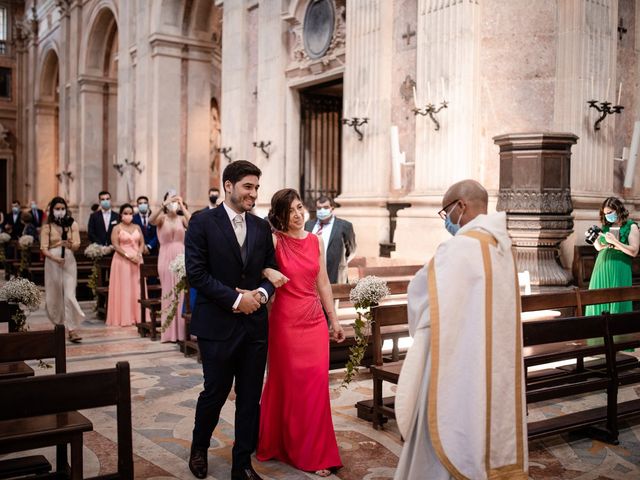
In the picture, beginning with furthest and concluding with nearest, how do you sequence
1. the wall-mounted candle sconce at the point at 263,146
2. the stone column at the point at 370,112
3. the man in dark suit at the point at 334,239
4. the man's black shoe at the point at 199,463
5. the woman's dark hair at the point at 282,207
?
the wall-mounted candle sconce at the point at 263,146
the stone column at the point at 370,112
the man in dark suit at the point at 334,239
the woman's dark hair at the point at 282,207
the man's black shoe at the point at 199,463

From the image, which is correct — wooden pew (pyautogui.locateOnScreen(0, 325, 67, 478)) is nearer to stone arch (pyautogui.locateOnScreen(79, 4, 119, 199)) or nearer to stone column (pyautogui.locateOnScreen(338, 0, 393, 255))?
stone column (pyautogui.locateOnScreen(338, 0, 393, 255))

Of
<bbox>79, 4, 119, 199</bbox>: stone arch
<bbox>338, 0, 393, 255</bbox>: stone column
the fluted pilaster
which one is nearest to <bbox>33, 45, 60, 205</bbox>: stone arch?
<bbox>79, 4, 119, 199</bbox>: stone arch

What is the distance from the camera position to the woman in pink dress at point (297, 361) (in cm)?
414

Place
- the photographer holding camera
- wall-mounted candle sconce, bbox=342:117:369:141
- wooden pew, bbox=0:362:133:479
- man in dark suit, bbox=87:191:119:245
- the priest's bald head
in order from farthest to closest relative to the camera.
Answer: man in dark suit, bbox=87:191:119:245, wall-mounted candle sconce, bbox=342:117:369:141, the photographer holding camera, the priest's bald head, wooden pew, bbox=0:362:133:479

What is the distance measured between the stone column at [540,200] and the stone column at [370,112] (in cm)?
337

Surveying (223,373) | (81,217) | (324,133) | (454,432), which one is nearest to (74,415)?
(223,373)

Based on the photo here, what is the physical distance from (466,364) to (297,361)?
4.71 feet

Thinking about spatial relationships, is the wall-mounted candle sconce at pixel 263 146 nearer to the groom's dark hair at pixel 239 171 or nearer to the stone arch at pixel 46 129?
the groom's dark hair at pixel 239 171

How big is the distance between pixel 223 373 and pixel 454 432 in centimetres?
144

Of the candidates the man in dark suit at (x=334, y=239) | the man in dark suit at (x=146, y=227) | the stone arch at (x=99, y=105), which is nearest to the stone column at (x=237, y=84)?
the man in dark suit at (x=146, y=227)

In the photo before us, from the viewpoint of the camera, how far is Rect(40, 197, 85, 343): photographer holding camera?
8266 millimetres

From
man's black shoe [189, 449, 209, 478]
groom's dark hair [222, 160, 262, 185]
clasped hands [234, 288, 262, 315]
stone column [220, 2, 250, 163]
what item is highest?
stone column [220, 2, 250, 163]

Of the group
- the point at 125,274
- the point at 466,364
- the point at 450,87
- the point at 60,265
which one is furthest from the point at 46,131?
the point at 466,364

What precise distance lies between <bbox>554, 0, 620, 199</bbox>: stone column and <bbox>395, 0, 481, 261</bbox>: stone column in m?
1.20
